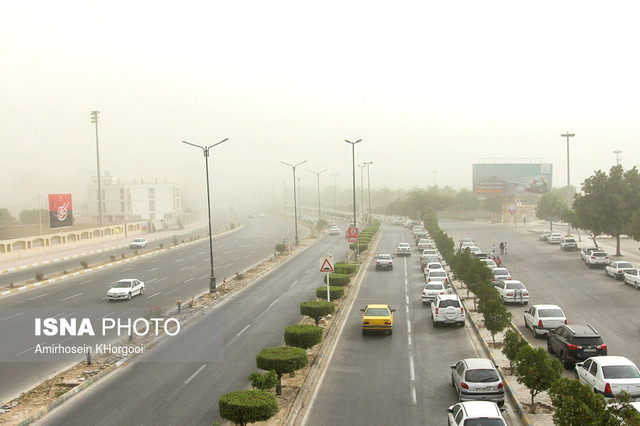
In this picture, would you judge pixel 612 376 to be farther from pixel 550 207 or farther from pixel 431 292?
pixel 550 207

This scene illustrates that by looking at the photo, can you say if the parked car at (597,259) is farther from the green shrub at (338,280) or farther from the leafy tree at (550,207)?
the leafy tree at (550,207)

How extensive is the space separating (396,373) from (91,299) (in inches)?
891

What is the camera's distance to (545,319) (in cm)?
2291

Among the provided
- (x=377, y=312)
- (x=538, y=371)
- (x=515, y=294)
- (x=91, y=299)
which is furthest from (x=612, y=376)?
(x=91, y=299)

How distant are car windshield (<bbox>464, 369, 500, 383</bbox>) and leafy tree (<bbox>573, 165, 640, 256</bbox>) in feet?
130

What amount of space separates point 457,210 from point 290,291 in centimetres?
11441

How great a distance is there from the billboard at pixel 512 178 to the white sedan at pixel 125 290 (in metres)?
70.3

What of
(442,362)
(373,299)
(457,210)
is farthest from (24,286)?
(457,210)

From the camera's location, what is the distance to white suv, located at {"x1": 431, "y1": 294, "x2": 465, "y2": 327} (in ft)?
81.7

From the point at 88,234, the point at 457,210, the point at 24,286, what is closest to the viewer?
the point at 24,286

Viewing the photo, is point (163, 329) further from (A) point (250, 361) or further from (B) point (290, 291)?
(B) point (290, 291)

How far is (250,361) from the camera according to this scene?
66.3 feet

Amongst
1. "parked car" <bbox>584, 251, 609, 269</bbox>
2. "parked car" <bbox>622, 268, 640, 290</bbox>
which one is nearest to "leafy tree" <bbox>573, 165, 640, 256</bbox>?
"parked car" <bbox>584, 251, 609, 269</bbox>

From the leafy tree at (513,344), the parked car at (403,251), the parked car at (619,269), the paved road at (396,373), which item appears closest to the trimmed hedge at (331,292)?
the paved road at (396,373)
